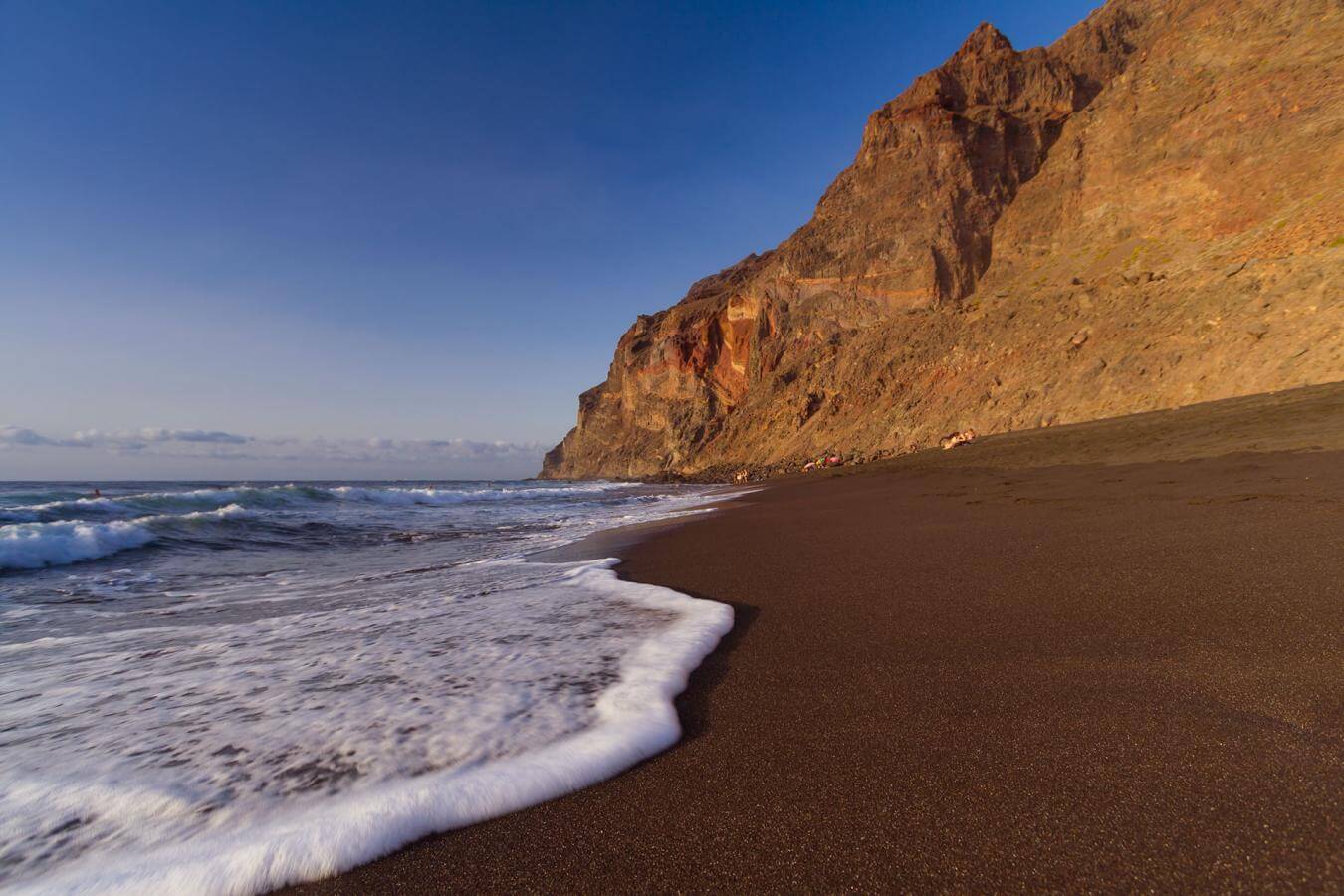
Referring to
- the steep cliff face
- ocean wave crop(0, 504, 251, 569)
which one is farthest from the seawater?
the steep cliff face

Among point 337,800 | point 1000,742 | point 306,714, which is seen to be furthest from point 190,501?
point 1000,742

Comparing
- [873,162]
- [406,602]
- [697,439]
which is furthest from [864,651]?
[697,439]

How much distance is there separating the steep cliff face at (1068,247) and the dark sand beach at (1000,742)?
44.2ft

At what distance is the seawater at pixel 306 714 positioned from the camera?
1387 millimetres

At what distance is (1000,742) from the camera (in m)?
1.56

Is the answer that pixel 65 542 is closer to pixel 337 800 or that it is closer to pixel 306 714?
pixel 306 714

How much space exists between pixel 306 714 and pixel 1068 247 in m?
30.6

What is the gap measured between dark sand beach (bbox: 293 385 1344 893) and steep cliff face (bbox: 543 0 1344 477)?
13480 mm

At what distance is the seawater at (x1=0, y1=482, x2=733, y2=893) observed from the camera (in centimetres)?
139

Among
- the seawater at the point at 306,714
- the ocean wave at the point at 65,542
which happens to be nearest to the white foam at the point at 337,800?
the seawater at the point at 306,714

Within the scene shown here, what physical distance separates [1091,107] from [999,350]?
648 inches

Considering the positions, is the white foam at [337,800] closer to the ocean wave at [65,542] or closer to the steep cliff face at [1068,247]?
the ocean wave at [65,542]

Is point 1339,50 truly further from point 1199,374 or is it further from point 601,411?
point 601,411

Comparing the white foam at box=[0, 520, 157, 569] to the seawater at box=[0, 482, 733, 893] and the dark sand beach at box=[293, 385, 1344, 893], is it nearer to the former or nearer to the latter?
the seawater at box=[0, 482, 733, 893]
